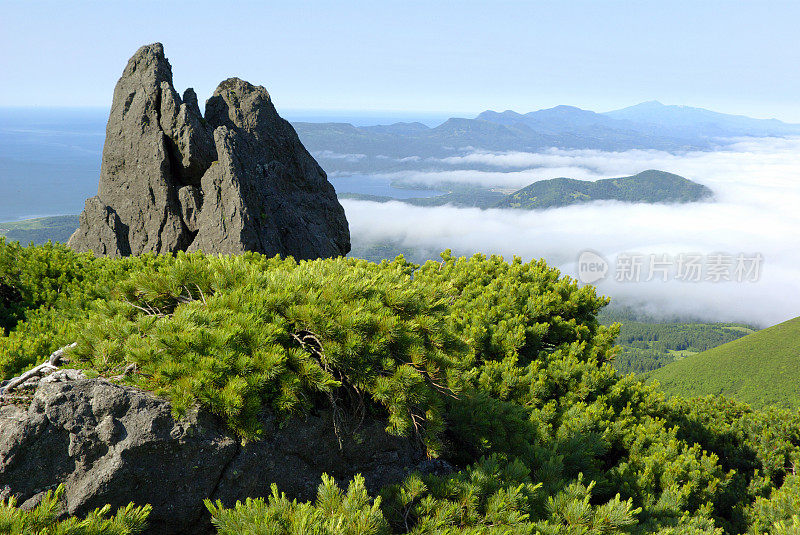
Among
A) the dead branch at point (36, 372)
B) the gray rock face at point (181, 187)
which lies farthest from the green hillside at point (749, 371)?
the dead branch at point (36, 372)

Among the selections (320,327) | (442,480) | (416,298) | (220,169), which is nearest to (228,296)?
(320,327)

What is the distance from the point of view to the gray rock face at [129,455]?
13.1ft

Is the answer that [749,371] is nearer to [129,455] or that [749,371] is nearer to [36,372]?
[129,455]

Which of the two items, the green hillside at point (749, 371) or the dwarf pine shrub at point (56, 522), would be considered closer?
the dwarf pine shrub at point (56, 522)

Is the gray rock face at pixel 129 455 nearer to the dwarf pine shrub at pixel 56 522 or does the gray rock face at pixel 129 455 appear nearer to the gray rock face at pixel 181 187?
the dwarf pine shrub at pixel 56 522

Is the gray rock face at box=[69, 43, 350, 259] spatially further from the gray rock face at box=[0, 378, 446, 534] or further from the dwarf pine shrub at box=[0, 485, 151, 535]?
the dwarf pine shrub at box=[0, 485, 151, 535]

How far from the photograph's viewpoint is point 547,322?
42.8 feet

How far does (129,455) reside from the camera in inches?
163

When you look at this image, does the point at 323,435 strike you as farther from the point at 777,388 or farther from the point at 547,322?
the point at 777,388

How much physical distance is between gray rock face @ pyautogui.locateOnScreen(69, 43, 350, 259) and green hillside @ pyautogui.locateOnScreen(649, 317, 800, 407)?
4994 inches

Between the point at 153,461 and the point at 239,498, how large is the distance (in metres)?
0.97

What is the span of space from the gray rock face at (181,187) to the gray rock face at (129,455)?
637 inches

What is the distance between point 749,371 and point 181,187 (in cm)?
15490

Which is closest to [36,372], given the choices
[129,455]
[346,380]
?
[129,455]
